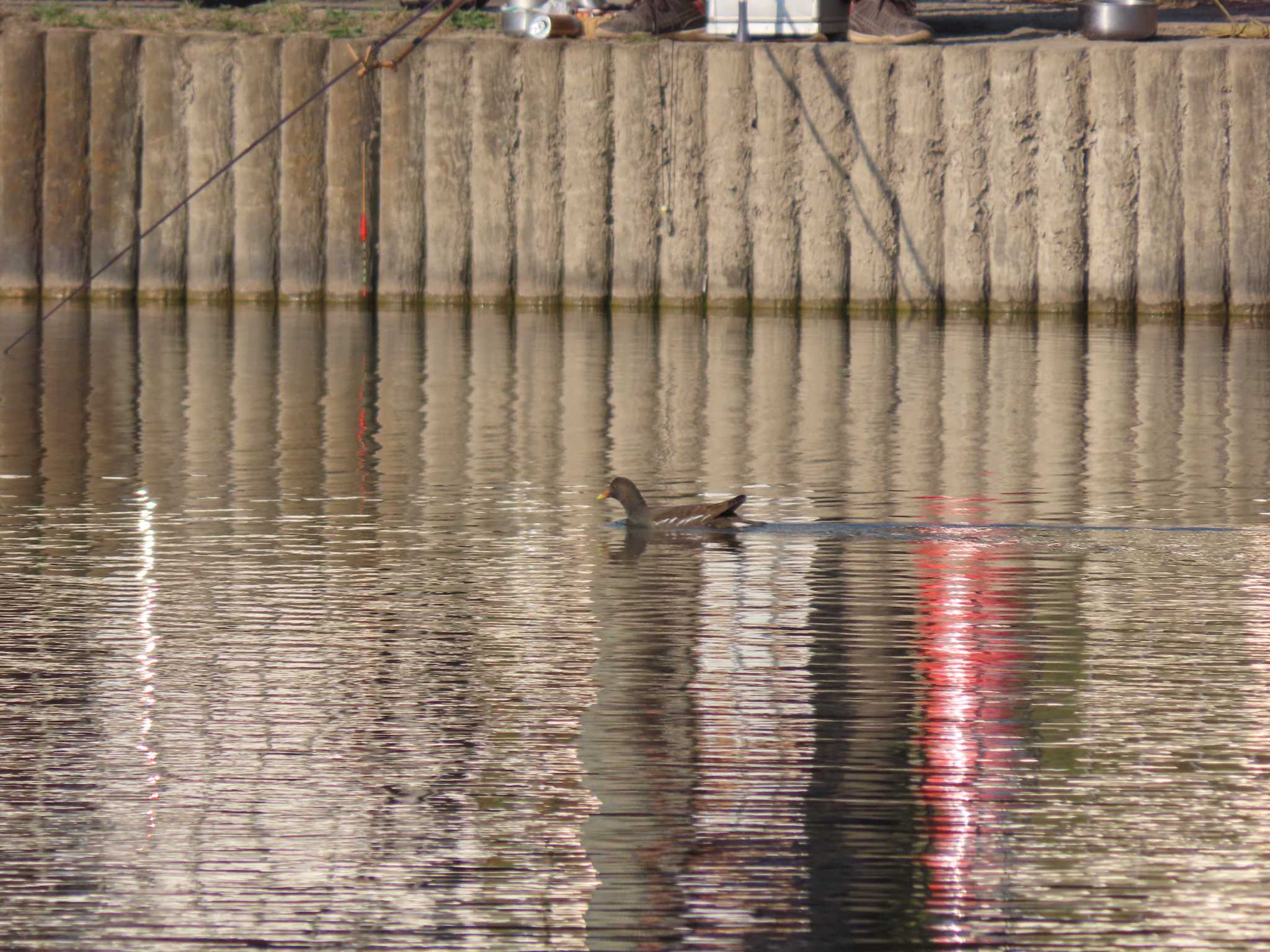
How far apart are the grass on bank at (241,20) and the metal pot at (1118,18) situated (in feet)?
18.0

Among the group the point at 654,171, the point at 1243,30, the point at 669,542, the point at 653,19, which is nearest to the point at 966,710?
the point at 669,542

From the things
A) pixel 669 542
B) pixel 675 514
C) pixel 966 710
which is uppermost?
pixel 675 514

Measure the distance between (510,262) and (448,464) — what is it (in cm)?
886

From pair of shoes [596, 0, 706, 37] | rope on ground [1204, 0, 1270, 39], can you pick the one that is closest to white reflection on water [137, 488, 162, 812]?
pair of shoes [596, 0, 706, 37]

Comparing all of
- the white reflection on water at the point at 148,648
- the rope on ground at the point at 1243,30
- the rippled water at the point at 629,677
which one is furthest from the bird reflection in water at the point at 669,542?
the rope on ground at the point at 1243,30

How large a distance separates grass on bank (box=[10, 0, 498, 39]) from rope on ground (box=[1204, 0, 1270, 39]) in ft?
21.3

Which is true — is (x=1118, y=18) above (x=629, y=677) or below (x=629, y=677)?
above

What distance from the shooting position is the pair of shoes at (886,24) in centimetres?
2064

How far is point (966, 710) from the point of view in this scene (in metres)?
7.09

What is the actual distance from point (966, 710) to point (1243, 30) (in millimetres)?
15243

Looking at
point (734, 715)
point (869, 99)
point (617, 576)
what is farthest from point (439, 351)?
point (734, 715)

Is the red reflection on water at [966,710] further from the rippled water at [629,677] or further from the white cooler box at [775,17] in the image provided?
the white cooler box at [775,17]

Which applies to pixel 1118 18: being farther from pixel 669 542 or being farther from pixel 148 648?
pixel 148 648

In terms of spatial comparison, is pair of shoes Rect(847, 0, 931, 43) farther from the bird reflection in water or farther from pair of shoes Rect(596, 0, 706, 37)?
the bird reflection in water
